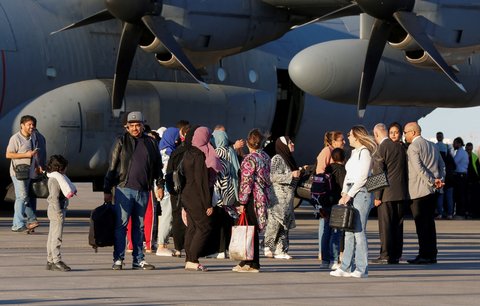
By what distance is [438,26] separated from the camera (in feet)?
56.5

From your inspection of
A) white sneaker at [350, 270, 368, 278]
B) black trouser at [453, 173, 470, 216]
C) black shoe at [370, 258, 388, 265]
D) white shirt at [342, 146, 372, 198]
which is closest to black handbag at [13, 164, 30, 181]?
black shoe at [370, 258, 388, 265]

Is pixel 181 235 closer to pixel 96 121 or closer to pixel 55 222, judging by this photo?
pixel 55 222

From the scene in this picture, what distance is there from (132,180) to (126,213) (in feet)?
1.12

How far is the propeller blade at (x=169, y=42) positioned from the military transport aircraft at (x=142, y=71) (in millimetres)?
14

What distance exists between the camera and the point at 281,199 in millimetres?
14188

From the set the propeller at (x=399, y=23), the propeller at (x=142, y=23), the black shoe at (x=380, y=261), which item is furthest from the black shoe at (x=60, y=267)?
the propeller at (x=399, y=23)

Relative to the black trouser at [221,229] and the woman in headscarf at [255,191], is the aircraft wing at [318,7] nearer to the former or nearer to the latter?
the woman in headscarf at [255,191]

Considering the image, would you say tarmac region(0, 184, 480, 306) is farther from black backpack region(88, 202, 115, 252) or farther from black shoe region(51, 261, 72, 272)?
black backpack region(88, 202, 115, 252)

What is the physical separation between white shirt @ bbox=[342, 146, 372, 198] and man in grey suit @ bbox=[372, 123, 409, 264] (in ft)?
5.10

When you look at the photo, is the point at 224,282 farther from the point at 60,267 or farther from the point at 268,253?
the point at 268,253

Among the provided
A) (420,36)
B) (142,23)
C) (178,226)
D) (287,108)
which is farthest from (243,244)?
(287,108)

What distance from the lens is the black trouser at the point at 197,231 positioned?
40.4 ft

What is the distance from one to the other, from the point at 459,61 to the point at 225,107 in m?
5.16

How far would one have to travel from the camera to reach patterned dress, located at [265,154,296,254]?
14.2m
